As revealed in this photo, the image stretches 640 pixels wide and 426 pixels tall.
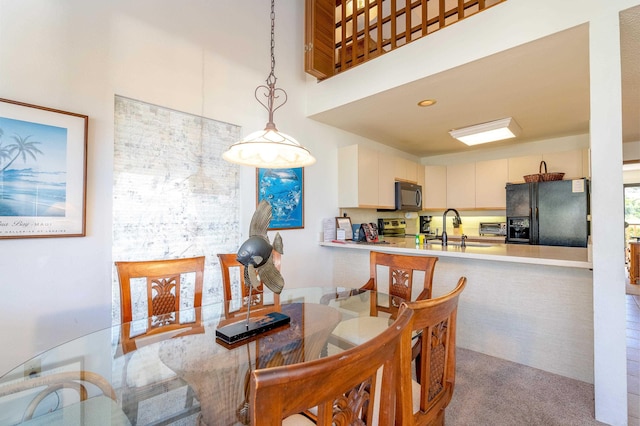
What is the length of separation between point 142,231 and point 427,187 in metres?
4.31

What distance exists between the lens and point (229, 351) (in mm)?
1227

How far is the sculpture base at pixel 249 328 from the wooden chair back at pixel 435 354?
67 centimetres

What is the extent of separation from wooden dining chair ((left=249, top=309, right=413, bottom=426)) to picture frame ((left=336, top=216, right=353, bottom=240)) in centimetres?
271

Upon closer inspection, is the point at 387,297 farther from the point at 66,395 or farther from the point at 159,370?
the point at 66,395

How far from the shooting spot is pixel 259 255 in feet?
3.82

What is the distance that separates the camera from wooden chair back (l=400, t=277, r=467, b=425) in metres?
0.90

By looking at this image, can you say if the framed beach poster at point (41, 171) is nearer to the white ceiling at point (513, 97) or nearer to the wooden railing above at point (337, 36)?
the wooden railing above at point (337, 36)

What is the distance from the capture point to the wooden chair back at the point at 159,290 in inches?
61.8

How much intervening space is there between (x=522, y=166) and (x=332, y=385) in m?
4.65

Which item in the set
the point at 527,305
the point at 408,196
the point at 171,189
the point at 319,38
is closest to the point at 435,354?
the point at 527,305

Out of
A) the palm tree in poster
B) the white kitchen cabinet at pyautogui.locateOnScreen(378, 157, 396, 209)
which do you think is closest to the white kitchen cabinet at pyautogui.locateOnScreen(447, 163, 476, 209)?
the white kitchen cabinet at pyautogui.locateOnScreen(378, 157, 396, 209)

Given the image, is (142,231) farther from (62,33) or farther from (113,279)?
(62,33)

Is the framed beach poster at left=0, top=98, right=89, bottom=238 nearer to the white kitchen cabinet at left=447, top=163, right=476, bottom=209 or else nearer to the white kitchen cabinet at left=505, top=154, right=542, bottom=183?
the white kitchen cabinet at left=447, top=163, right=476, bottom=209

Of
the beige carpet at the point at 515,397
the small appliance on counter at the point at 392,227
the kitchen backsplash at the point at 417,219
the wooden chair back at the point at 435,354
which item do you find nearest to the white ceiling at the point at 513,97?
the kitchen backsplash at the point at 417,219
